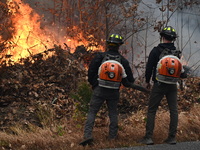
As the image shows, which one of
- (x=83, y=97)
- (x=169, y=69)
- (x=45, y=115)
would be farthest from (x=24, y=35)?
(x=169, y=69)

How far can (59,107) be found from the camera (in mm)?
9609

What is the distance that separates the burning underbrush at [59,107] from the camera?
224 inches

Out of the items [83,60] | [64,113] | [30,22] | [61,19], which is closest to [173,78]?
[64,113]

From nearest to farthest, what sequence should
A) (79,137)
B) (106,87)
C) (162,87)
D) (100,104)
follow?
(106,87), (162,87), (100,104), (79,137)

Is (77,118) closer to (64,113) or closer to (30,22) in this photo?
(64,113)

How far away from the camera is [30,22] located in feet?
45.9

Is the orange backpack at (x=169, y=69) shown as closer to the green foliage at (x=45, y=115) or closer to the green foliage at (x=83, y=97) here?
the green foliage at (x=83, y=97)

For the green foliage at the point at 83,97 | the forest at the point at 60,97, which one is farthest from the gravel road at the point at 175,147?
the green foliage at the point at 83,97

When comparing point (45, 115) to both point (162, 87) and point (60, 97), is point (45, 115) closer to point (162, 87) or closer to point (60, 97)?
point (60, 97)

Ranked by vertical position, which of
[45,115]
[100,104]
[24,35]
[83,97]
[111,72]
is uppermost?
[24,35]

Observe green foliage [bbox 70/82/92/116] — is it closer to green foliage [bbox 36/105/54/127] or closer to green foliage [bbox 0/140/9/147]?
green foliage [bbox 36/105/54/127]

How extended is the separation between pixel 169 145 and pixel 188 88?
277 inches

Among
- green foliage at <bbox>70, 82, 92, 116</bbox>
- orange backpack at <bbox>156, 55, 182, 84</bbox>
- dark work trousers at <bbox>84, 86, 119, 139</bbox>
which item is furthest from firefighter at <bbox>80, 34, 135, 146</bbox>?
green foliage at <bbox>70, 82, 92, 116</bbox>

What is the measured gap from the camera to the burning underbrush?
5680 millimetres
